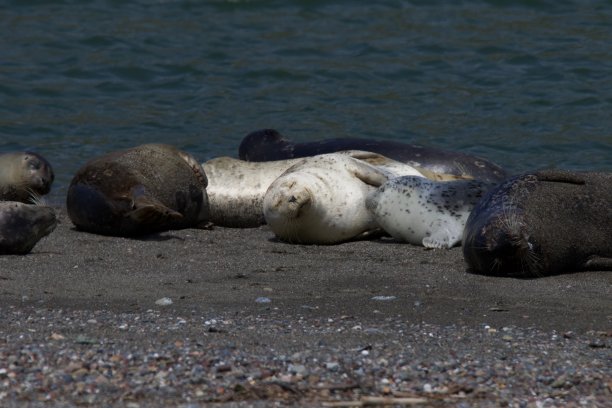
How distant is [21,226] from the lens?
682 centimetres

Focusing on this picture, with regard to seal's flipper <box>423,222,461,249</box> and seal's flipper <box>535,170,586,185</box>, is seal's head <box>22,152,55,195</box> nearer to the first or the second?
seal's flipper <box>423,222,461,249</box>

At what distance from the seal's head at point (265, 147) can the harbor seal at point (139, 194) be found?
1238 mm

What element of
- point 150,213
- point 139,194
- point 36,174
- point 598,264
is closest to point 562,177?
point 598,264

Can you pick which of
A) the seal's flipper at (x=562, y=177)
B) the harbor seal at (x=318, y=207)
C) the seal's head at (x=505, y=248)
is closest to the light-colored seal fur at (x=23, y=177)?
the harbor seal at (x=318, y=207)

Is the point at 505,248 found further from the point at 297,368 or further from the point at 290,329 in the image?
the point at 297,368

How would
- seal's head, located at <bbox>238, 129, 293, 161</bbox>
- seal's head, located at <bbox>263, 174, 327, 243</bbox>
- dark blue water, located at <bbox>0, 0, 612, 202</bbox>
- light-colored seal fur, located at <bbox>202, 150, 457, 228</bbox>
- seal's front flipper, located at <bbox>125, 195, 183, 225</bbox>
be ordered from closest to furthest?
seal's front flipper, located at <bbox>125, 195, 183, 225</bbox> → seal's head, located at <bbox>263, 174, 327, 243</bbox> → light-colored seal fur, located at <bbox>202, 150, 457, 228</bbox> → seal's head, located at <bbox>238, 129, 293, 161</bbox> → dark blue water, located at <bbox>0, 0, 612, 202</bbox>

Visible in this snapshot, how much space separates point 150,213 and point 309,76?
7180 millimetres

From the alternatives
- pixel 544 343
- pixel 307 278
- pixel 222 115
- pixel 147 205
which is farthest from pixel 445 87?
pixel 544 343

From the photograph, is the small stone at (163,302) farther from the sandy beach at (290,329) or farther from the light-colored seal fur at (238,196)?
the light-colored seal fur at (238,196)

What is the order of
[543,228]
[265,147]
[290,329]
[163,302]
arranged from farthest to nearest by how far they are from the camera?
[265,147] < [543,228] < [163,302] < [290,329]

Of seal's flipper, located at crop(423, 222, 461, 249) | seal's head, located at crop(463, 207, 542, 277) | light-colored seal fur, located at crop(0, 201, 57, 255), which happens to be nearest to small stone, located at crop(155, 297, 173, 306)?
light-colored seal fur, located at crop(0, 201, 57, 255)

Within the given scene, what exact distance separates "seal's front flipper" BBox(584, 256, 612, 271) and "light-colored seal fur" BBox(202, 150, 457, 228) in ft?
7.02

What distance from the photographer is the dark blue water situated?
11945 millimetres

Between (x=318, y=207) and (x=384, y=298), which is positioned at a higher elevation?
(x=384, y=298)
